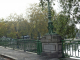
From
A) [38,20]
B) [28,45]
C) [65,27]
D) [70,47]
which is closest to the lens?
[70,47]

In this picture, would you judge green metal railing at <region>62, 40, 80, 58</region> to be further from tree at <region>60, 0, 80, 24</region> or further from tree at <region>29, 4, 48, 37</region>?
tree at <region>29, 4, 48, 37</region>

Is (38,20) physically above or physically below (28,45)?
above

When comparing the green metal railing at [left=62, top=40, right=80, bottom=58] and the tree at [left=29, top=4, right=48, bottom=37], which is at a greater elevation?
the tree at [left=29, top=4, right=48, bottom=37]

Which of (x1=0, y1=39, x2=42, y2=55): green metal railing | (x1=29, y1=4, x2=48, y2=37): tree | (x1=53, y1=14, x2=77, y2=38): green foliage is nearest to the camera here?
(x1=0, y1=39, x2=42, y2=55): green metal railing

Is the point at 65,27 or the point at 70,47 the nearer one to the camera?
the point at 70,47

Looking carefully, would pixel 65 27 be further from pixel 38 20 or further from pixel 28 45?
pixel 38 20

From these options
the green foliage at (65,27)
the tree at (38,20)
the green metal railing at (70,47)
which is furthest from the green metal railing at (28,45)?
the tree at (38,20)

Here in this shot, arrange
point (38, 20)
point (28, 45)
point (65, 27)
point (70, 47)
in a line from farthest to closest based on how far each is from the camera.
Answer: point (38, 20), point (28, 45), point (65, 27), point (70, 47)

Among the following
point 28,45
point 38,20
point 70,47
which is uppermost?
point 38,20

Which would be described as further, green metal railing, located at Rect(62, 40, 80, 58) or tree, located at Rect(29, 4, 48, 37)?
tree, located at Rect(29, 4, 48, 37)

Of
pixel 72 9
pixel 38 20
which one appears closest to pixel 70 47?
pixel 72 9

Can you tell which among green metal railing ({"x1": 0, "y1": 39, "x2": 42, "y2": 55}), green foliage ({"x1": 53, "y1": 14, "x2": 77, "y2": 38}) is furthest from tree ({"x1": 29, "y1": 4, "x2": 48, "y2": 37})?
green foliage ({"x1": 53, "y1": 14, "x2": 77, "y2": 38})

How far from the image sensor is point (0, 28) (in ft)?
148

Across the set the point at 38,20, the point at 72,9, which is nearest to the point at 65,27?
the point at 72,9
